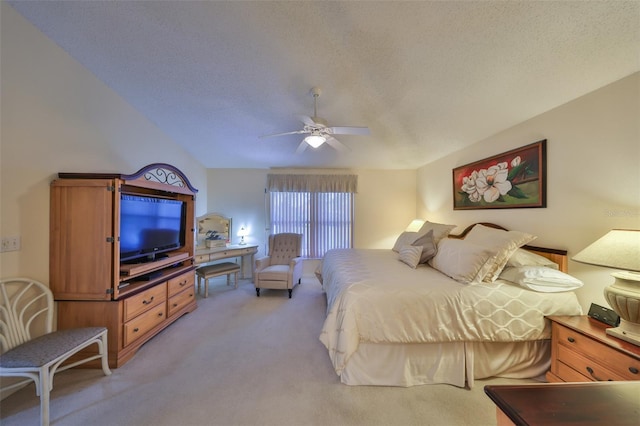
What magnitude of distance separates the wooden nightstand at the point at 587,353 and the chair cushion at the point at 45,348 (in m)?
3.53

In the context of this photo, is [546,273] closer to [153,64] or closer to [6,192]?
[153,64]

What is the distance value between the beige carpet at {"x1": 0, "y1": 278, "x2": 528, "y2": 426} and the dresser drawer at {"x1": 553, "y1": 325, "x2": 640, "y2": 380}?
62cm

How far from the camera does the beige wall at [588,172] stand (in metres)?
1.62

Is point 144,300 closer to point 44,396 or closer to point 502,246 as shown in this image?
point 44,396

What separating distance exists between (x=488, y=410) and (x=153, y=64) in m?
4.03

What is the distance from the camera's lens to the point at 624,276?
1.41 metres

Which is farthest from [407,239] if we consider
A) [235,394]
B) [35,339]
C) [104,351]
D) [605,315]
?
[35,339]

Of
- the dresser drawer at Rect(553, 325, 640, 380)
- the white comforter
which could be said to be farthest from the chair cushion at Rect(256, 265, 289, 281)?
the dresser drawer at Rect(553, 325, 640, 380)

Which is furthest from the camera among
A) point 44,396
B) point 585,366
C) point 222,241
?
point 222,241

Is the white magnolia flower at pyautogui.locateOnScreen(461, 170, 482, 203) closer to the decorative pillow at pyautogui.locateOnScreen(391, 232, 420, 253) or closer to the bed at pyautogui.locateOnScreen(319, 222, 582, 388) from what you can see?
the decorative pillow at pyautogui.locateOnScreen(391, 232, 420, 253)

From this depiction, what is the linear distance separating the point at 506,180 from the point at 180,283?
426cm

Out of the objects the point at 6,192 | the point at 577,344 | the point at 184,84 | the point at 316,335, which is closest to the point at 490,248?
the point at 577,344

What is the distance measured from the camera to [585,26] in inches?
56.6

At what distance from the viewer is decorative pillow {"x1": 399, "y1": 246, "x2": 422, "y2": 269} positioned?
8.38ft
